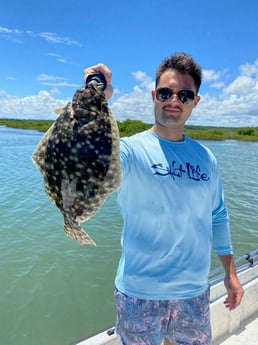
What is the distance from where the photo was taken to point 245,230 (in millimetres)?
11227

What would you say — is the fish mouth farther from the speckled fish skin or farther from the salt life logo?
the salt life logo

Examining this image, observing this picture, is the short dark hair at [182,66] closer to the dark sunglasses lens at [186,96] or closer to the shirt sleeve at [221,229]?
the dark sunglasses lens at [186,96]

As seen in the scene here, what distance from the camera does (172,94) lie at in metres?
1.91

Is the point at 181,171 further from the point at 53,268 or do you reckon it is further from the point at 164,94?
the point at 53,268

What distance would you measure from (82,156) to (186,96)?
2.88 feet

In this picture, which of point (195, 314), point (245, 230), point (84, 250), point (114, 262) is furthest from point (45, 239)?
point (195, 314)

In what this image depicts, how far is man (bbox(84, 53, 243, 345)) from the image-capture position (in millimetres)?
1839

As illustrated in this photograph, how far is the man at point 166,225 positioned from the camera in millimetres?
1839

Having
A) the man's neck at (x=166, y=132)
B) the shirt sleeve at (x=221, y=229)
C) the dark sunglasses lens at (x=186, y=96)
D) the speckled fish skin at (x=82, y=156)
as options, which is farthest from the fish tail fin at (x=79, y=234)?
the shirt sleeve at (x=221, y=229)

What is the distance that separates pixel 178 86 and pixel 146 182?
61 cm

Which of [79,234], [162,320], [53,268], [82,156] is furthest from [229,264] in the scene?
[53,268]

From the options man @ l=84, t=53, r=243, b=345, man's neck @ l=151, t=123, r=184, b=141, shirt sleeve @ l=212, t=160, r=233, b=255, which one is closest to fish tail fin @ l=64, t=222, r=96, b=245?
man @ l=84, t=53, r=243, b=345

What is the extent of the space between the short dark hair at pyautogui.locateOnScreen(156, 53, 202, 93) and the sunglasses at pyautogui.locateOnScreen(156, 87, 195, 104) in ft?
0.33

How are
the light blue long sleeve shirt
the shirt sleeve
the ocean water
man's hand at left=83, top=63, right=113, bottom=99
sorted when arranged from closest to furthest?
man's hand at left=83, top=63, right=113, bottom=99
the light blue long sleeve shirt
the shirt sleeve
the ocean water
